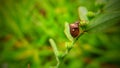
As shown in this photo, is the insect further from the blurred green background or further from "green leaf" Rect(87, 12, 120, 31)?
the blurred green background

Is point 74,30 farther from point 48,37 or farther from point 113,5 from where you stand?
point 48,37

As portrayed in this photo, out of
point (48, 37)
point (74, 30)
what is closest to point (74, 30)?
point (74, 30)

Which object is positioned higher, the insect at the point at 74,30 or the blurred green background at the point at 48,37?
the blurred green background at the point at 48,37

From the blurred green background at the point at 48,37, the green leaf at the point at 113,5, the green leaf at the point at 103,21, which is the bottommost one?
the green leaf at the point at 103,21

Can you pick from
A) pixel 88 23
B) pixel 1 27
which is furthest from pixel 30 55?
pixel 88 23

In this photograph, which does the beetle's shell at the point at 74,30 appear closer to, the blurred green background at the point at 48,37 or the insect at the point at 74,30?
the insect at the point at 74,30

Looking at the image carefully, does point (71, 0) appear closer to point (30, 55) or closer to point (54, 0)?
point (54, 0)

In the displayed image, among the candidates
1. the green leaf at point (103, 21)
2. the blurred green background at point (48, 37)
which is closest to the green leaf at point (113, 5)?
the green leaf at point (103, 21)

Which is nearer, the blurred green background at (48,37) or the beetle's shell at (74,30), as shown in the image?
the beetle's shell at (74,30)

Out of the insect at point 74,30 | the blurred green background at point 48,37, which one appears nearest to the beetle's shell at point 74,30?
the insect at point 74,30

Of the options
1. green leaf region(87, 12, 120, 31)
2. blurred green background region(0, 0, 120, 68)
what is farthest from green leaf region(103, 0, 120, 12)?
blurred green background region(0, 0, 120, 68)
